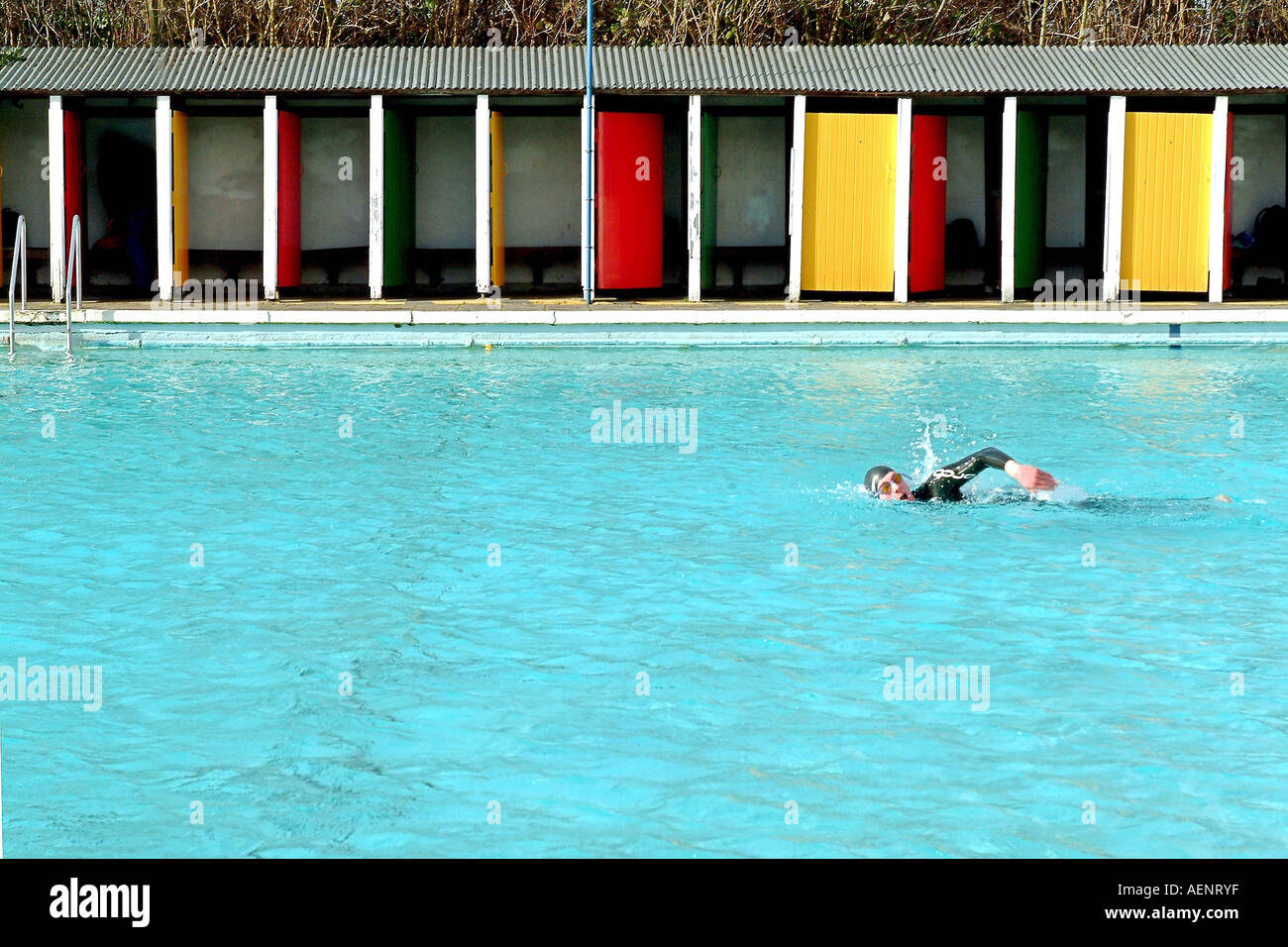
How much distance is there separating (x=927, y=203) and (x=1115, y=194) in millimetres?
2132

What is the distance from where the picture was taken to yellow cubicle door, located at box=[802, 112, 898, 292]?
1945 cm

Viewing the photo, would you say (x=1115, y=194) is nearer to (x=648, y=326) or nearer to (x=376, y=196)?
(x=648, y=326)

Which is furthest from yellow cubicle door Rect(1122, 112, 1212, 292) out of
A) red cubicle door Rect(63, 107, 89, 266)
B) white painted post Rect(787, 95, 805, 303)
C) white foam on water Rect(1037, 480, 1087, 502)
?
red cubicle door Rect(63, 107, 89, 266)

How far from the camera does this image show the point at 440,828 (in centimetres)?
514

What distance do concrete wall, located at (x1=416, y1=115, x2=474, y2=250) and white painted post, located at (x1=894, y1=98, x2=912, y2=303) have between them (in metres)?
5.79

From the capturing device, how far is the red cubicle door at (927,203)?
19.6 m

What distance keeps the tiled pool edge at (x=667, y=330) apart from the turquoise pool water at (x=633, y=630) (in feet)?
12.8

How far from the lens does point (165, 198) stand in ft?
63.7

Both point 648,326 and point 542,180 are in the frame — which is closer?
point 648,326

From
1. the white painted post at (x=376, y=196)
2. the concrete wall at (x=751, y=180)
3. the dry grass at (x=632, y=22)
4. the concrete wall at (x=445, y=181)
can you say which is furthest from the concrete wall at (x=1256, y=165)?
the white painted post at (x=376, y=196)

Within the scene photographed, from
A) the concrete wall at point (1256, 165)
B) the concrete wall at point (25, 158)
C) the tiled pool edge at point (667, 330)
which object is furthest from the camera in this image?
the concrete wall at point (1256, 165)

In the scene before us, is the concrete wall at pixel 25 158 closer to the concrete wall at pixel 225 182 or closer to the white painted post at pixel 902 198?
the concrete wall at pixel 225 182


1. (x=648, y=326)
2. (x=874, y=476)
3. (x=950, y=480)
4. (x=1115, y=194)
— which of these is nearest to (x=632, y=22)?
(x=648, y=326)
